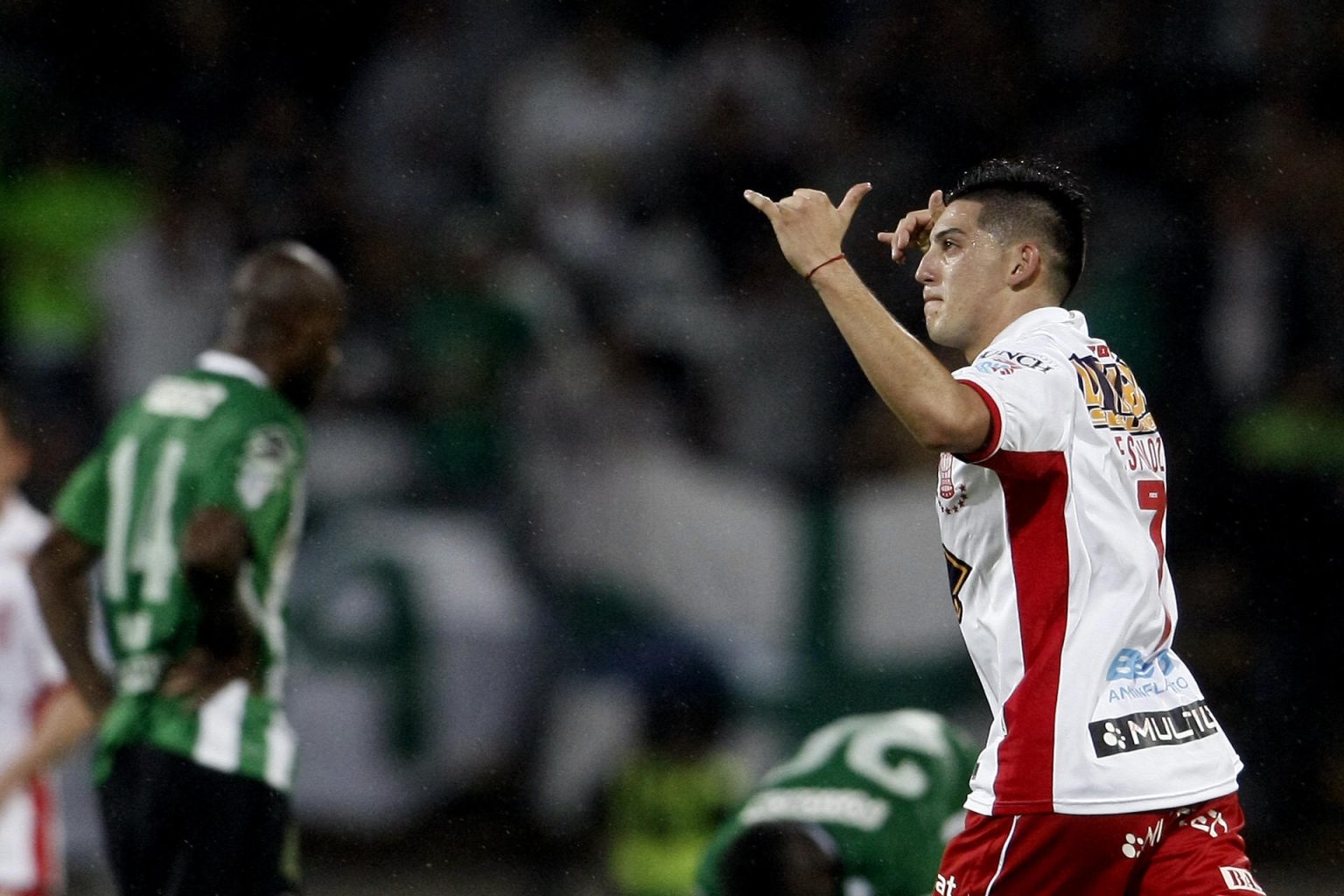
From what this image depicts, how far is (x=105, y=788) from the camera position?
5094 millimetres

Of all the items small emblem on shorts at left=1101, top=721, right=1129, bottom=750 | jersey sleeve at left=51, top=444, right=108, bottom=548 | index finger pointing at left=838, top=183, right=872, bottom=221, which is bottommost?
small emblem on shorts at left=1101, top=721, right=1129, bottom=750

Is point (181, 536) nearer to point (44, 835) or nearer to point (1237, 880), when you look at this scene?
point (44, 835)

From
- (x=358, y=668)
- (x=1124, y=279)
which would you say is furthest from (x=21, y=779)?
(x=1124, y=279)

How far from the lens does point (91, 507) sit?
5.27m

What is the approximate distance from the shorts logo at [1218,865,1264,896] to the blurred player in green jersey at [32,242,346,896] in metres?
2.50

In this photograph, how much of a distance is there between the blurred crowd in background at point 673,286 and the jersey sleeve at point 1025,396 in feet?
12.1

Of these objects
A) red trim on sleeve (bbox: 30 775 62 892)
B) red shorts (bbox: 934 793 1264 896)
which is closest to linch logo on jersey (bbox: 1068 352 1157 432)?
red shorts (bbox: 934 793 1264 896)

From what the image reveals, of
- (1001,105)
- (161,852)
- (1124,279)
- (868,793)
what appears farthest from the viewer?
(1001,105)

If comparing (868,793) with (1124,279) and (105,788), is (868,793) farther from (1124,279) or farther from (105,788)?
(1124,279)

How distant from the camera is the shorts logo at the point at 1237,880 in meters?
3.40

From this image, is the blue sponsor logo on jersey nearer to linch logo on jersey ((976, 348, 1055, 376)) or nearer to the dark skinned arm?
linch logo on jersey ((976, 348, 1055, 376))

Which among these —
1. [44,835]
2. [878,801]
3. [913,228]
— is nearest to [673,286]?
[44,835]

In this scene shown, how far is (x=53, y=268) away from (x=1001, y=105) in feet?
14.3

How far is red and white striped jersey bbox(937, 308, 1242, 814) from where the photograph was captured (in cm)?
339
